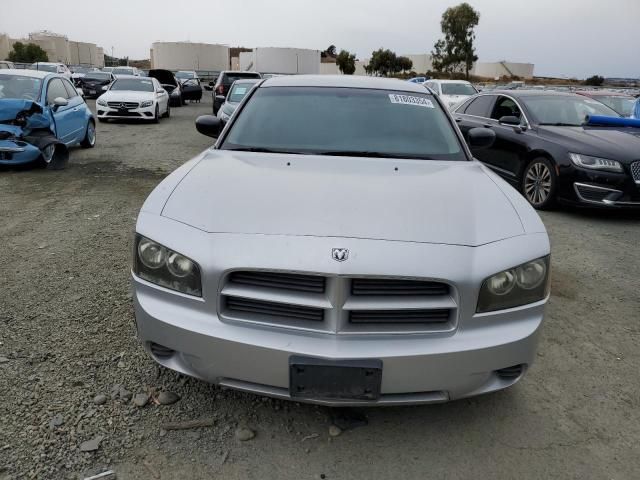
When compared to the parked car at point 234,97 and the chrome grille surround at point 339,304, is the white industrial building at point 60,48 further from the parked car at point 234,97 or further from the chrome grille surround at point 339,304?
the chrome grille surround at point 339,304

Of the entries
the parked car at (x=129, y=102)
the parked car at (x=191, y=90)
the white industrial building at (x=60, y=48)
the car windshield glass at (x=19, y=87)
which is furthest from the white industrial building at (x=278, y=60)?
the white industrial building at (x=60, y=48)

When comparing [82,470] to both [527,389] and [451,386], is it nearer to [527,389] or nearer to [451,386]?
[451,386]

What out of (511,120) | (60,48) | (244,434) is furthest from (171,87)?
(60,48)

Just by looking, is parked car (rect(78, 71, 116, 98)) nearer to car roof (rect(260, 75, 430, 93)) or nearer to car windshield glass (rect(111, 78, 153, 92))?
car windshield glass (rect(111, 78, 153, 92))

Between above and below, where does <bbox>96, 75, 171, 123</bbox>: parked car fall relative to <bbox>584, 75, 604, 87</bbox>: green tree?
below

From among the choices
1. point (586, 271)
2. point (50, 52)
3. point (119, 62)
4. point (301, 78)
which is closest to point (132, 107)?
point (301, 78)

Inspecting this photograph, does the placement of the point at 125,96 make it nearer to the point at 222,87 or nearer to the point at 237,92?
the point at 222,87

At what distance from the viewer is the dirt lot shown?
223cm

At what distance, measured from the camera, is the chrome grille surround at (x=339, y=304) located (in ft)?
6.87

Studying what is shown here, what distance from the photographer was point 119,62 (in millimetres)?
109000

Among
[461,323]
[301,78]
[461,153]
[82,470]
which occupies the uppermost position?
[301,78]

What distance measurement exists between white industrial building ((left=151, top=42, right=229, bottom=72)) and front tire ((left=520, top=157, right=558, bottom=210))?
161 ft

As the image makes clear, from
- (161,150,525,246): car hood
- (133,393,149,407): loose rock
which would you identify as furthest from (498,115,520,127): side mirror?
(133,393,149,407): loose rock

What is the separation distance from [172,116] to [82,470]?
60.6ft
